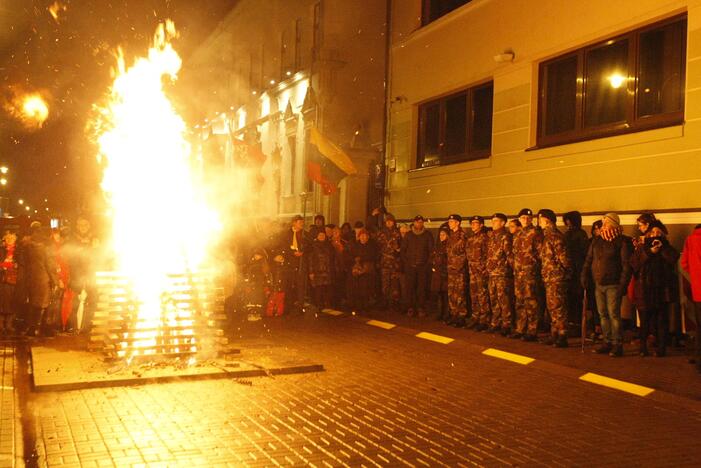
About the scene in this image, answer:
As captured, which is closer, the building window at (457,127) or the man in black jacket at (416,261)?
the man in black jacket at (416,261)

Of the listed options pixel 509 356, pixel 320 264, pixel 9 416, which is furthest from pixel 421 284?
pixel 9 416

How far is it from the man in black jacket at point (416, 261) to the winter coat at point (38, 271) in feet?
22.6

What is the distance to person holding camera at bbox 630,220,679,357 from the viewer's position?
985 cm

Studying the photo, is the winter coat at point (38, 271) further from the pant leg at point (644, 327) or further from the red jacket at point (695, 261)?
the red jacket at point (695, 261)

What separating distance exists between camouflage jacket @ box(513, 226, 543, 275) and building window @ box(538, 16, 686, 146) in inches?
95.3

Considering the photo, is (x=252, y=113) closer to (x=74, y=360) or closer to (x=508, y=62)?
(x=508, y=62)

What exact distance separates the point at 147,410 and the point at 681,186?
8.33 metres

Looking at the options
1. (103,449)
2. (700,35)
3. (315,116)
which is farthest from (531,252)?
(315,116)

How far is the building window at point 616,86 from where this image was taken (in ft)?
36.5

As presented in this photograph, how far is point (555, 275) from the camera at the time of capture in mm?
10852

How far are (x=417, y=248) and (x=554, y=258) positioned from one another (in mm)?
4080

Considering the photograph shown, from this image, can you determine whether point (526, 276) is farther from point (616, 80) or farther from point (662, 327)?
point (616, 80)

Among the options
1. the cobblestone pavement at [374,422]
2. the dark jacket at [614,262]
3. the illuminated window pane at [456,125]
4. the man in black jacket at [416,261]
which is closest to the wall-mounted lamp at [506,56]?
the illuminated window pane at [456,125]

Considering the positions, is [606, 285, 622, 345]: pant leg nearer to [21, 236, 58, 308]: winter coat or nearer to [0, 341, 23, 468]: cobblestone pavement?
[0, 341, 23, 468]: cobblestone pavement
